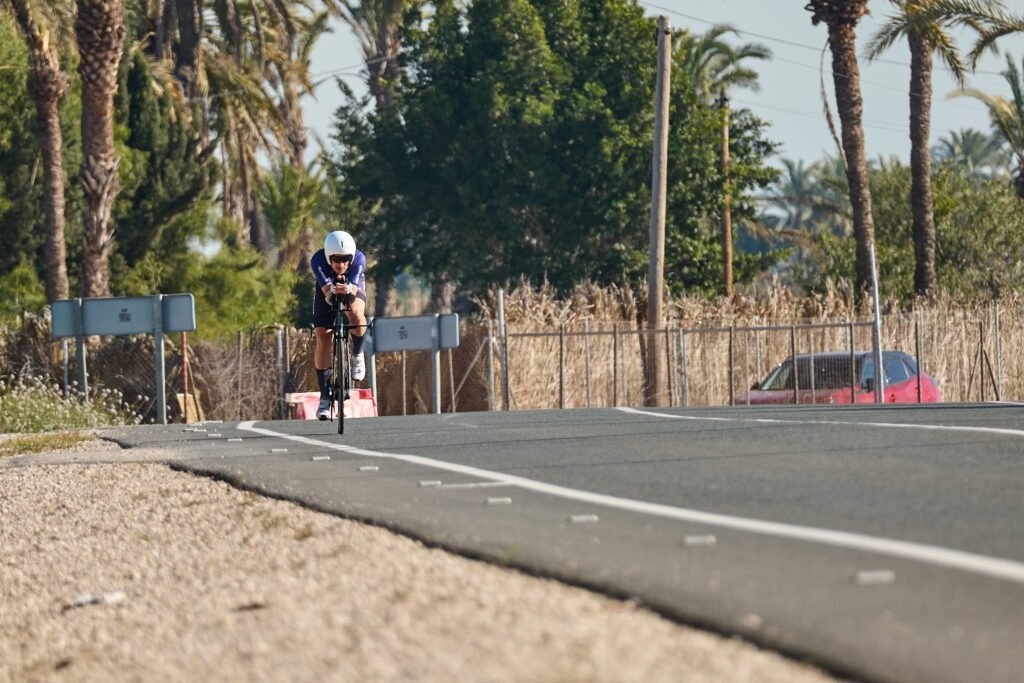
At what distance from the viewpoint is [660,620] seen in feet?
19.5

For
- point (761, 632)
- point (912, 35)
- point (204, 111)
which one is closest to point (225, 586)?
point (761, 632)

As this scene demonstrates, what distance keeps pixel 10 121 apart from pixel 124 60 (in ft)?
10.5

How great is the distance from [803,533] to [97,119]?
988 inches

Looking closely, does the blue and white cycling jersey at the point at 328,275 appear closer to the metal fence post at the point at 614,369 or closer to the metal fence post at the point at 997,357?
the metal fence post at the point at 614,369

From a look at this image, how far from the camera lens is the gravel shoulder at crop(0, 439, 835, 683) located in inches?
214

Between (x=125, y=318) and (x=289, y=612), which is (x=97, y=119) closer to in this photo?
(x=125, y=318)

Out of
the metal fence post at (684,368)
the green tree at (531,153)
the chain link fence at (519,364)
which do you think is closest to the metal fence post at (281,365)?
the chain link fence at (519,364)

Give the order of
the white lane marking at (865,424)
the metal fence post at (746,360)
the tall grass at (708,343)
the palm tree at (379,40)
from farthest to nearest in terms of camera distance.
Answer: the palm tree at (379,40) < the metal fence post at (746,360) < the tall grass at (708,343) < the white lane marking at (865,424)

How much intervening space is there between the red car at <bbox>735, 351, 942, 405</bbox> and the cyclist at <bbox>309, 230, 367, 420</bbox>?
11.0 metres

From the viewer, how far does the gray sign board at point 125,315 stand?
83.5ft

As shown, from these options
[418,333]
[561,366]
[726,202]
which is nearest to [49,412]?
[418,333]

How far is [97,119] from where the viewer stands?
30469mm

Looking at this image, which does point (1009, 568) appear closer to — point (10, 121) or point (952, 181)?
point (10, 121)

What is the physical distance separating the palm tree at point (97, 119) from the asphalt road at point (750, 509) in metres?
15.0
